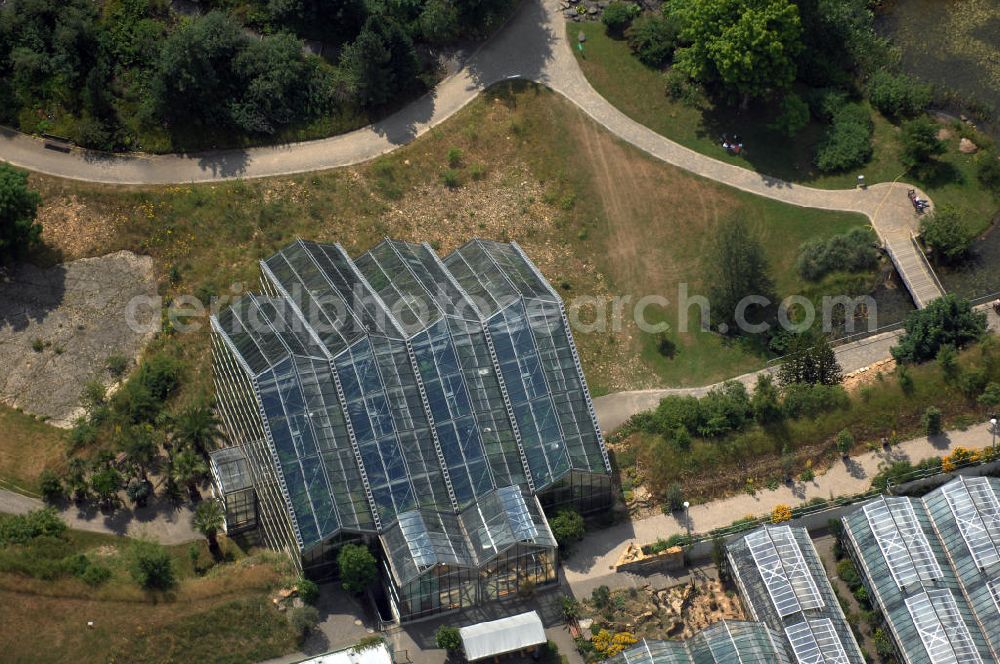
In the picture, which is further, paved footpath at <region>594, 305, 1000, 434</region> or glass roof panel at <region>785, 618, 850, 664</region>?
paved footpath at <region>594, 305, 1000, 434</region>

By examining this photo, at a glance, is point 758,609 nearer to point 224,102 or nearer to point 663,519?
point 663,519

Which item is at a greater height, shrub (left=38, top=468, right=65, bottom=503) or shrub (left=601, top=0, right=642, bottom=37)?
shrub (left=601, top=0, right=642, bottom=37)

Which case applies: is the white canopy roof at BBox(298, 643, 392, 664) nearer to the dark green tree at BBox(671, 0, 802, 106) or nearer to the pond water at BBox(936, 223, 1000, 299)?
the pond water at BBox(936, 223, 1000, 299)

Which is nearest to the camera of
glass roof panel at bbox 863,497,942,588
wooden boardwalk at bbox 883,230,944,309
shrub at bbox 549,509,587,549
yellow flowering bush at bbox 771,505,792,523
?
glass roof panel at bbox 863,497,942,588

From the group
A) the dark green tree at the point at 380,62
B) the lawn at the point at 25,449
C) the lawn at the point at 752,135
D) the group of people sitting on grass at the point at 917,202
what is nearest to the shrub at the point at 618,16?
the lawn at the point at 752,135

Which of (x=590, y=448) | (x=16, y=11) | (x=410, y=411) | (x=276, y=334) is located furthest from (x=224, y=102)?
(x=590, y=448)

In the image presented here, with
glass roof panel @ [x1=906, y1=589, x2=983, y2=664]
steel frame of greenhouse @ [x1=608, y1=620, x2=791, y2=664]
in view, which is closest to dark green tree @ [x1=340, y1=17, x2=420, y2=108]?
steel frame of greenhouse @ [x1=608, y1=620, x2=791, y2=664]
